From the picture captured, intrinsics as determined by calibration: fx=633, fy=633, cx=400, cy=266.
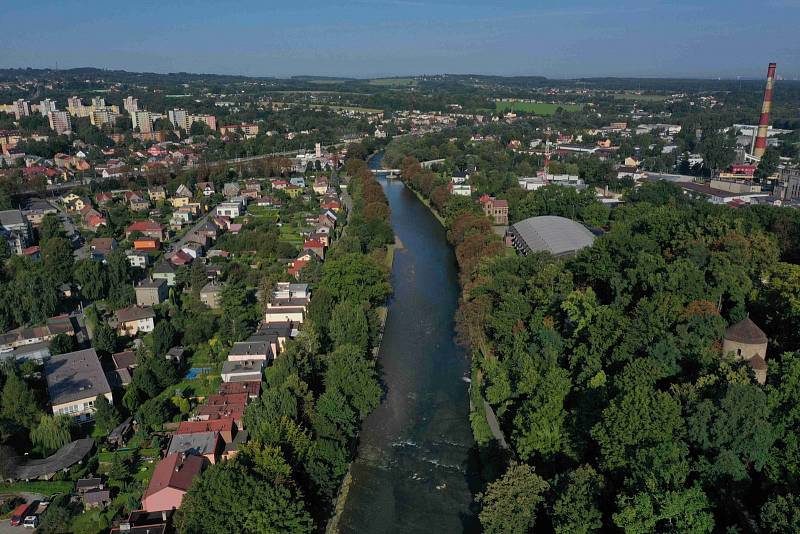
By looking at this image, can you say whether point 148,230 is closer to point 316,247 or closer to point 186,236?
point 186,236

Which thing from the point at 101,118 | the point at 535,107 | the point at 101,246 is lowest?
the point at 101,246

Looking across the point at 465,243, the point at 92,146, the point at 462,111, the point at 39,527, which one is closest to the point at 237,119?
the point at 92,146

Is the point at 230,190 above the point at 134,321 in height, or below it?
above

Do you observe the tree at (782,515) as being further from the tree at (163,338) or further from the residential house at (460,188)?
the residential house at (460,188)

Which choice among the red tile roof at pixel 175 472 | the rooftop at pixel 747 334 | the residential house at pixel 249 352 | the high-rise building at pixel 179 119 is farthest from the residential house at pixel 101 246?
the high-rise building at pixel 179 119

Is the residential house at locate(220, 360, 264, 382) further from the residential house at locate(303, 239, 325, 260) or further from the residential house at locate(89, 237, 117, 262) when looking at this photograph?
the residential house at locate(89, 237, 117, 262)

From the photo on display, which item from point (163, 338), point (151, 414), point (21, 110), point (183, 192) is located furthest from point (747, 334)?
point (21, 110)
